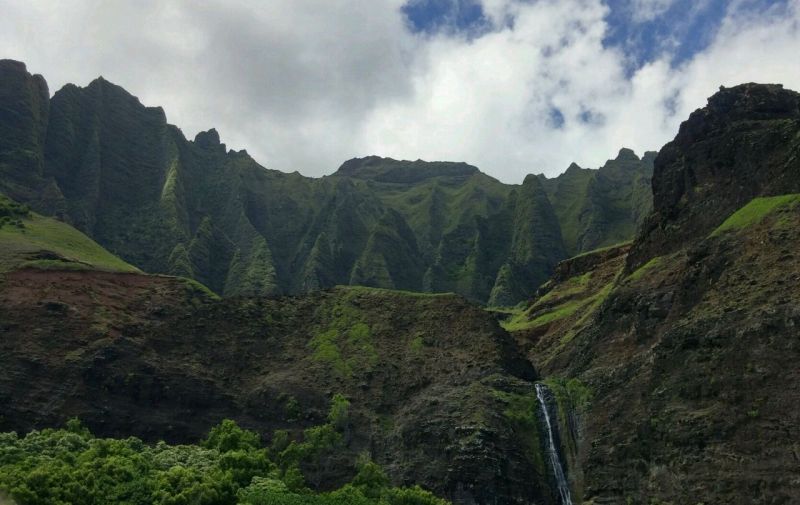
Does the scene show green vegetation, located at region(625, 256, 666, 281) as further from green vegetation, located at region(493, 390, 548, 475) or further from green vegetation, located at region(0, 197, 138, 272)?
green vegetation, located at region(0, 197, 138, 272)

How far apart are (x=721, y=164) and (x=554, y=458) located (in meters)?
54.6

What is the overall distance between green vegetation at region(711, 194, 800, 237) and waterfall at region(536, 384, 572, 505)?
1230 inches

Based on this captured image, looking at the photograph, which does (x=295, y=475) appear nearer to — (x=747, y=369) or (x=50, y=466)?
(x=50, y=466)

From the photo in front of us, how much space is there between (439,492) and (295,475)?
54.4ft

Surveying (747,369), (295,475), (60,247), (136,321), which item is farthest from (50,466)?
(60,247)

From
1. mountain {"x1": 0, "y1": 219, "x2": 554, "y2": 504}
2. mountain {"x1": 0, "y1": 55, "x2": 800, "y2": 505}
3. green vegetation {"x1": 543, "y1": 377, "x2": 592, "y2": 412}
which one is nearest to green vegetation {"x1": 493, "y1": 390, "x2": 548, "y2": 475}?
mountain {"x1": 0, "y1": 219, "x2": 554, "y2": 504}

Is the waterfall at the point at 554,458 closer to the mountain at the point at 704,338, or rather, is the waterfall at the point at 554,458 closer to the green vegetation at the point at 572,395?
the mountain at the point at 704,338

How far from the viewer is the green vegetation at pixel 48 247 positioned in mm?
110062

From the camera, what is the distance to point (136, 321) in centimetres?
10675

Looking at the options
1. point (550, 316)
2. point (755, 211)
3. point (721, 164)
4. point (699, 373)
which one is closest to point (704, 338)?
point (699, 373)

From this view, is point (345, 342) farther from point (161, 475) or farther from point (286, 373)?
point (161, 475)

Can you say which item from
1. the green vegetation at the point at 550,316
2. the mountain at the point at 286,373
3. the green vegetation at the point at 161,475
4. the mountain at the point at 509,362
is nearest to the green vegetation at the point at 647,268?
the mountain at the point at 509,362

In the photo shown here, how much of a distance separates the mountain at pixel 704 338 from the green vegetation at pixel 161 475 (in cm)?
2349

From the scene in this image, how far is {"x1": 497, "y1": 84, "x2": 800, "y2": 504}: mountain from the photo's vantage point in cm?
6638
